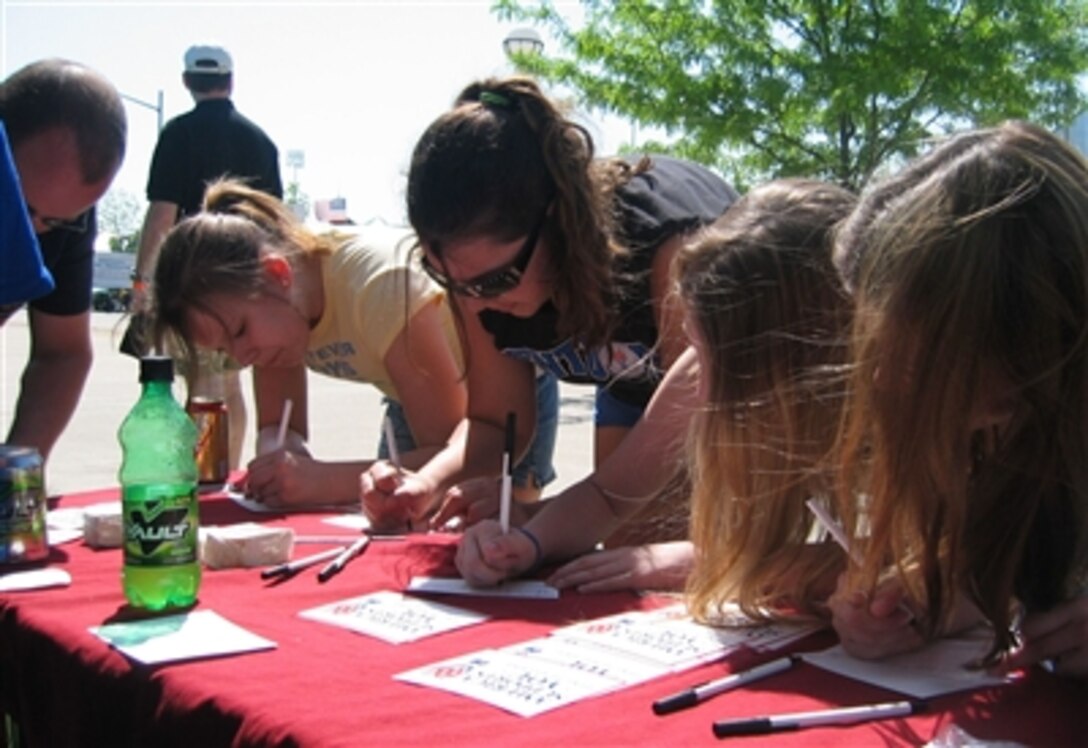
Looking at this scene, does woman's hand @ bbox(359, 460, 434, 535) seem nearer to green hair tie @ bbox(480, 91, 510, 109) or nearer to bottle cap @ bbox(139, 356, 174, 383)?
bottle cap @ bbox(139, 356, 174, 383)

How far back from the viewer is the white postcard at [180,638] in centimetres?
113

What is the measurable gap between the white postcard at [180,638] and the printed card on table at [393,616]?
4.1 inches

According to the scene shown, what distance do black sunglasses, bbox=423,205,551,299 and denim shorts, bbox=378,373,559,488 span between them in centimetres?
73

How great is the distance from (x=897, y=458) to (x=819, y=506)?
0.18 m

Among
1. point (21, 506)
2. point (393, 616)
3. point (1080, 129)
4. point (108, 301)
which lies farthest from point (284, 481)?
point (108, 301)

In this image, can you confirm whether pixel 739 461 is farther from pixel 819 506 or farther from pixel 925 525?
pixel 925 525

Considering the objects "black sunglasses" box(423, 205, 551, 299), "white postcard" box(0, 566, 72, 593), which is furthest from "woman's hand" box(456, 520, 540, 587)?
"white postcard" box(0, 566, 72, 593)

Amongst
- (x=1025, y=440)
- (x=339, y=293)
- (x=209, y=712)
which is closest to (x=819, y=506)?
Answer: (x=1025, y=440)

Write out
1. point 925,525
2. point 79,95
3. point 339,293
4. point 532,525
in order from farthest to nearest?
Result: 1. point 339,293
2. point 79,95
3. point 532,525
4. point 925,525

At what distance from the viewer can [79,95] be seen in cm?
216

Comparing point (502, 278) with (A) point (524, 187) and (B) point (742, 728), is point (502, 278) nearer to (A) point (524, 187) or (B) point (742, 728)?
(A) point (524, 187)

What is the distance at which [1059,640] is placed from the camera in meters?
1.04

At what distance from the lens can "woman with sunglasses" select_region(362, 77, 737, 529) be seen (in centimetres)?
169

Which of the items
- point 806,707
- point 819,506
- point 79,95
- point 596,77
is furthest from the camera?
point 596,77
